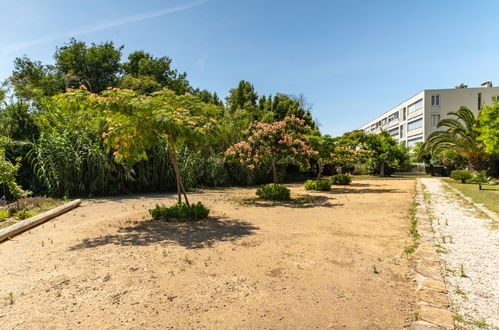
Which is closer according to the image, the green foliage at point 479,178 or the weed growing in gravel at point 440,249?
the weed growing in gravel at point 440,249

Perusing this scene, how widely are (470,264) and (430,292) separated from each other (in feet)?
3.96

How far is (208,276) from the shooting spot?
322 cm

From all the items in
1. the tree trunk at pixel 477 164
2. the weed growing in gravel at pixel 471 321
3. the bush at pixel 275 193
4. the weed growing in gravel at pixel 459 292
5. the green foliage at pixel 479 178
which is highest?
the tree trunk at pixel 477 164

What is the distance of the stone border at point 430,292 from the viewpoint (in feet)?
7.32

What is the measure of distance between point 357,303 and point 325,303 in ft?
0.94

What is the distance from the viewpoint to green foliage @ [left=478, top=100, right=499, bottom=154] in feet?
48.1

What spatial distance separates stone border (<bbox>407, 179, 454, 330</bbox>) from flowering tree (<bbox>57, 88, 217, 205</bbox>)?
3892 mm

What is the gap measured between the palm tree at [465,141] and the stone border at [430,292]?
56.1 feet

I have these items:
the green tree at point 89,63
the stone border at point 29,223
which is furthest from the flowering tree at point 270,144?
the green tree at point 89,63

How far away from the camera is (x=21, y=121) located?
10.5 m

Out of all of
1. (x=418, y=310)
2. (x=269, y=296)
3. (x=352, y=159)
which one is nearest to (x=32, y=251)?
(x=269, y=296)

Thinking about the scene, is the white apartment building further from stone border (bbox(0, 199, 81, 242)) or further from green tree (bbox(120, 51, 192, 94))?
stone border (bbox(0, 199, 81, 242))

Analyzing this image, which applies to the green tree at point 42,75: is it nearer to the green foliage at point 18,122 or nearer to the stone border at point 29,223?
the green foliage at point 18,122

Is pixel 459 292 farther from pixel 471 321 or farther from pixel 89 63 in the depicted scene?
pixel 89 63
